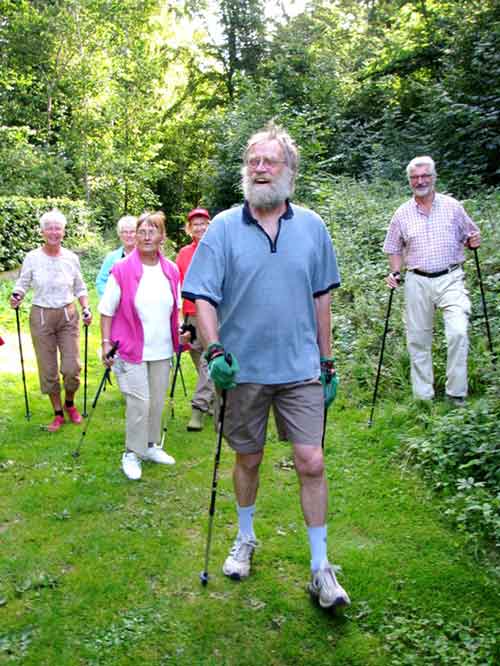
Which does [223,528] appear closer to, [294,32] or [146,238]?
[146,238]

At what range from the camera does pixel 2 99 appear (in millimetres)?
22094

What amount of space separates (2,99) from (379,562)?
74.1 ft

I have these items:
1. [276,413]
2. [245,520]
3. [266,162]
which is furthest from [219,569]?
[266,162]

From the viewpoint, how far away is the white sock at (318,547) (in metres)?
3.24

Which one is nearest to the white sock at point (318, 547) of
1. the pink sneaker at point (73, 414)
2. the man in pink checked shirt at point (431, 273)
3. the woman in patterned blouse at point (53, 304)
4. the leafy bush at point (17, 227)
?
the man in pink checked shirt at point (431, 273)

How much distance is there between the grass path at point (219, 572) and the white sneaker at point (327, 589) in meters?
0.08

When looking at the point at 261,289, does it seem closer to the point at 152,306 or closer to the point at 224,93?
the point at 152,306

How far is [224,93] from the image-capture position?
2841 cm

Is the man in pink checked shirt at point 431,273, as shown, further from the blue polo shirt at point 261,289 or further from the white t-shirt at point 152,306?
the blue polo shirt at point 261,289

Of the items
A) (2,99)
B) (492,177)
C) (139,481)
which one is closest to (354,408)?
(139,481)

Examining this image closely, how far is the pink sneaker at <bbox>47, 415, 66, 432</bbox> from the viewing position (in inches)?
243

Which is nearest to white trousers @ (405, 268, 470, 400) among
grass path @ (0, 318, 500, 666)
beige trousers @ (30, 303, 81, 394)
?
grass path @ (0, 318, 500, 666)

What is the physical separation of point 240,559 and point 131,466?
1.71 meters

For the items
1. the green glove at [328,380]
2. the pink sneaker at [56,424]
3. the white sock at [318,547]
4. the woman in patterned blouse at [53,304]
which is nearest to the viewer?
the white sock at [318,547]
